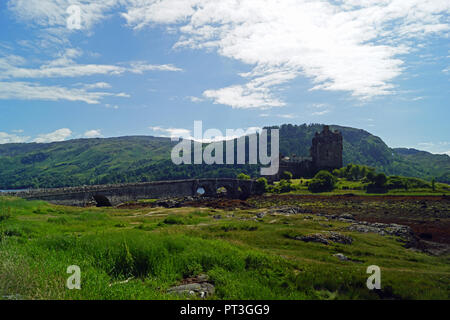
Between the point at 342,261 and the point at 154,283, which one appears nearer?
the point at 154,283

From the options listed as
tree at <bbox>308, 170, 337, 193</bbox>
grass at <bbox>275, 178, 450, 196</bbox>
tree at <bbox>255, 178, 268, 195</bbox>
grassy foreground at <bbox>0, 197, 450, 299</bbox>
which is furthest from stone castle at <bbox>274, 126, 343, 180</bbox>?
grassy foreground at <bbox>0, 197, 450, 299</bbox>

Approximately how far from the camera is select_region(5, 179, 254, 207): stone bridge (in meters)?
48.5

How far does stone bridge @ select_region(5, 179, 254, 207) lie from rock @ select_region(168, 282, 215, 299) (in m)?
45.6

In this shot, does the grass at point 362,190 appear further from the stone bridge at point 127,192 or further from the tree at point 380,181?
the stone bridge at point 127,192

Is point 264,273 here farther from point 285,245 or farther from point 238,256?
point 285,245

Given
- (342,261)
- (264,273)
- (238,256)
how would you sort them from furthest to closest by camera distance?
(342,261) < (238,256) < (264,273)

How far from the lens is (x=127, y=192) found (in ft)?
209

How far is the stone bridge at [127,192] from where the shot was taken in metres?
48.5

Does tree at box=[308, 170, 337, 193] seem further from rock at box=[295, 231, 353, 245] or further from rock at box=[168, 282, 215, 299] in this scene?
rock at box=[168, 282, 215, 299]

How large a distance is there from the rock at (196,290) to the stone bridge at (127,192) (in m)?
45.6
